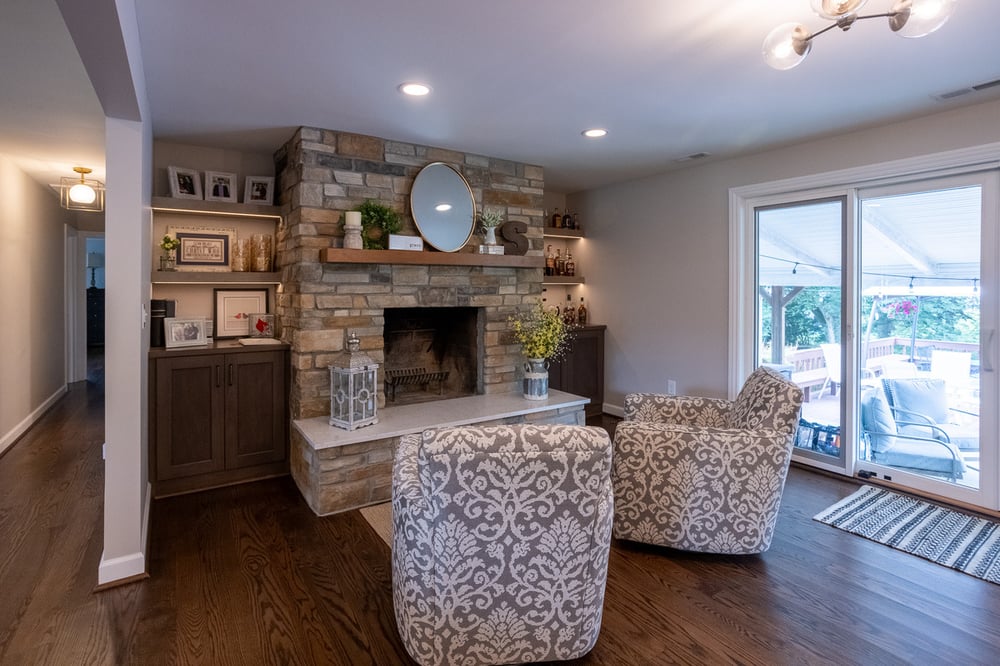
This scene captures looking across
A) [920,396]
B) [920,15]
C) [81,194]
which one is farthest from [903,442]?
[81,194]

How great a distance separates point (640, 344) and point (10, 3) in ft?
A: 15.4

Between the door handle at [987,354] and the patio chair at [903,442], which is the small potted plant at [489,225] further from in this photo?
the door handle at [987,354]

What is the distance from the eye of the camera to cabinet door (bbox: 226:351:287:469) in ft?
11.8

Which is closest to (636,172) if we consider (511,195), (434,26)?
(511,195)

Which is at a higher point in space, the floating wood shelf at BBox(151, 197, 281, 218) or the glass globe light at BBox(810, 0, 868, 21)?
the glass globe light at BBox(810, 0, 868, 21)

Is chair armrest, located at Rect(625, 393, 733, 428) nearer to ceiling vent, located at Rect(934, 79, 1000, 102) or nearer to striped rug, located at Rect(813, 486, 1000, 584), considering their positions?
striped rug, located at Rect(813, 486, 1000, 584)

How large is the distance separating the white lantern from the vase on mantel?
1256 millimetres

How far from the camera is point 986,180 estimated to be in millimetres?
3176

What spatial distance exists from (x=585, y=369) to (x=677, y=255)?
1.44 metres

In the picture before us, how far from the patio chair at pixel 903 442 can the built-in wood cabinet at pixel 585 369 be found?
92.0 inches

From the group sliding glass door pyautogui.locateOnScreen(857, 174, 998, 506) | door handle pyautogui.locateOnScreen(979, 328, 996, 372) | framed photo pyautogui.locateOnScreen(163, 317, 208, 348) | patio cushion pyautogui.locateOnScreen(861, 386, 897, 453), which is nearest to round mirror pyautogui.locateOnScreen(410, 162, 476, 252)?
framed photo pyautogui.locateOnScreen(163, 317, 208, 348)

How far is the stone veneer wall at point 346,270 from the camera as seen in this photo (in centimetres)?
352

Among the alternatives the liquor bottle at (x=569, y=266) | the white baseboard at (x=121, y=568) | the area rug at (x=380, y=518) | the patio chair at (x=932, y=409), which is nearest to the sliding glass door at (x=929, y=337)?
the patio chair at (x=932, y=409)

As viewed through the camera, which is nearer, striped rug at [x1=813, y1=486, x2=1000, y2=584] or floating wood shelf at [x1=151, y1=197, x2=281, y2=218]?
striped rug at [x1=813, y1=486, x2=1000, y2=584]
